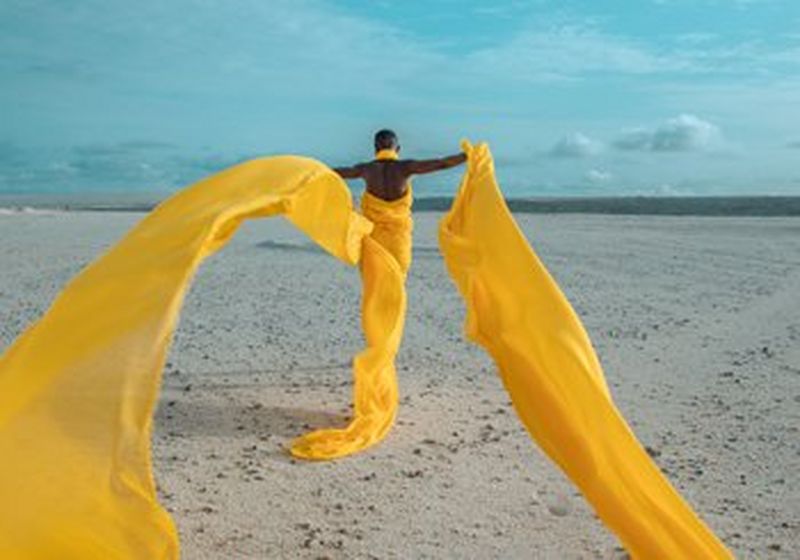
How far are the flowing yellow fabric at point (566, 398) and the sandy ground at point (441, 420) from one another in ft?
2.51

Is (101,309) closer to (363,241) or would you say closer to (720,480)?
(363,241)

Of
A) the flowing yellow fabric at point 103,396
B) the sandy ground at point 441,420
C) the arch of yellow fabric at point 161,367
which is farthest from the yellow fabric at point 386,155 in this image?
the flowing yellow fabric at point 103,396

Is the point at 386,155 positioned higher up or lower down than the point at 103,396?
higher up

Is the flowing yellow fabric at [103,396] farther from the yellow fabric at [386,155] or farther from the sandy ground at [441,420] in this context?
the yellow fabric at [386,155]

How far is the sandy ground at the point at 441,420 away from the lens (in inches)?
237

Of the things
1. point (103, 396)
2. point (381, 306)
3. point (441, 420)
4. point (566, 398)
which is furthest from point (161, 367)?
point (441, 420)

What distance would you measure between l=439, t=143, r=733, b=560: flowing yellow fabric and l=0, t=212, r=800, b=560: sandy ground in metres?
0.76

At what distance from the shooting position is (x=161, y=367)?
421 cm

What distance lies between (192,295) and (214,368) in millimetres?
6276

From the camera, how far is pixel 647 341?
12445 millimetres

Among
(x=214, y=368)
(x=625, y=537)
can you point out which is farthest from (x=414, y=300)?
(x=625, y=537)

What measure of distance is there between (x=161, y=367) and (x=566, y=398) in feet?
7.35

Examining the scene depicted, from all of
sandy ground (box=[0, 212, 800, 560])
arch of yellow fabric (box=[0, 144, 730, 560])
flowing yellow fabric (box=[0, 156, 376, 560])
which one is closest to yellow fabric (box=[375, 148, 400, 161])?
arch of yellow fabric (box=[0, 144, 730, 560])

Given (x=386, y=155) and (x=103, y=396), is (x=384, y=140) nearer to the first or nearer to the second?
(x=386, y=155)
